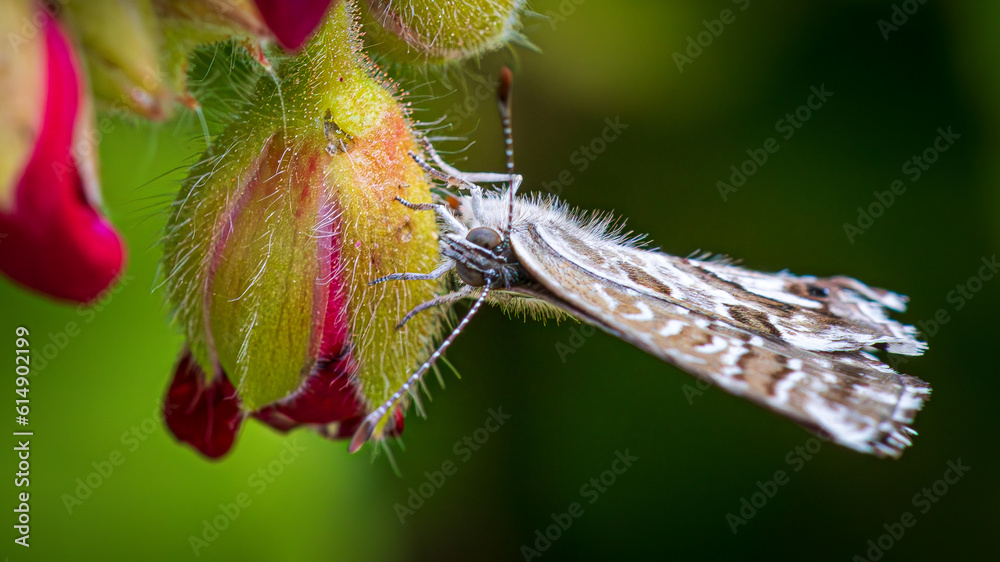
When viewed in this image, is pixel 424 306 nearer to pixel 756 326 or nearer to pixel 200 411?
pixel 200 411

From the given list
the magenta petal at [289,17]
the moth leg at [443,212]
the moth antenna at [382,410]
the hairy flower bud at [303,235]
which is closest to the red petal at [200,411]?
the hairy flower bud at [303,235]

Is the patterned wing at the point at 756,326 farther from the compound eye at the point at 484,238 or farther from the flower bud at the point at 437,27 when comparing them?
the flower bud at the point at 437,27

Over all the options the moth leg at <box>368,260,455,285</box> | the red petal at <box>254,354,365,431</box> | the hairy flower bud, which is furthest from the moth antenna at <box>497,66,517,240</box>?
the red petal at <box>254,354,365,431</box>

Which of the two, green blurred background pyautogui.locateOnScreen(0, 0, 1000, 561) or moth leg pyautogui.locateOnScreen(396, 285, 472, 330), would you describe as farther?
green blurred background pyautogui.locateOnScreen(0, 0, 1000, 561)

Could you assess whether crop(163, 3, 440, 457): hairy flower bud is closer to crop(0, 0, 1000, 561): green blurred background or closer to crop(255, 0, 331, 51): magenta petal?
crop(255, 0, 331, 51): magenta petal

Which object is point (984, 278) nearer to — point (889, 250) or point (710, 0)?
point (889, 250)
